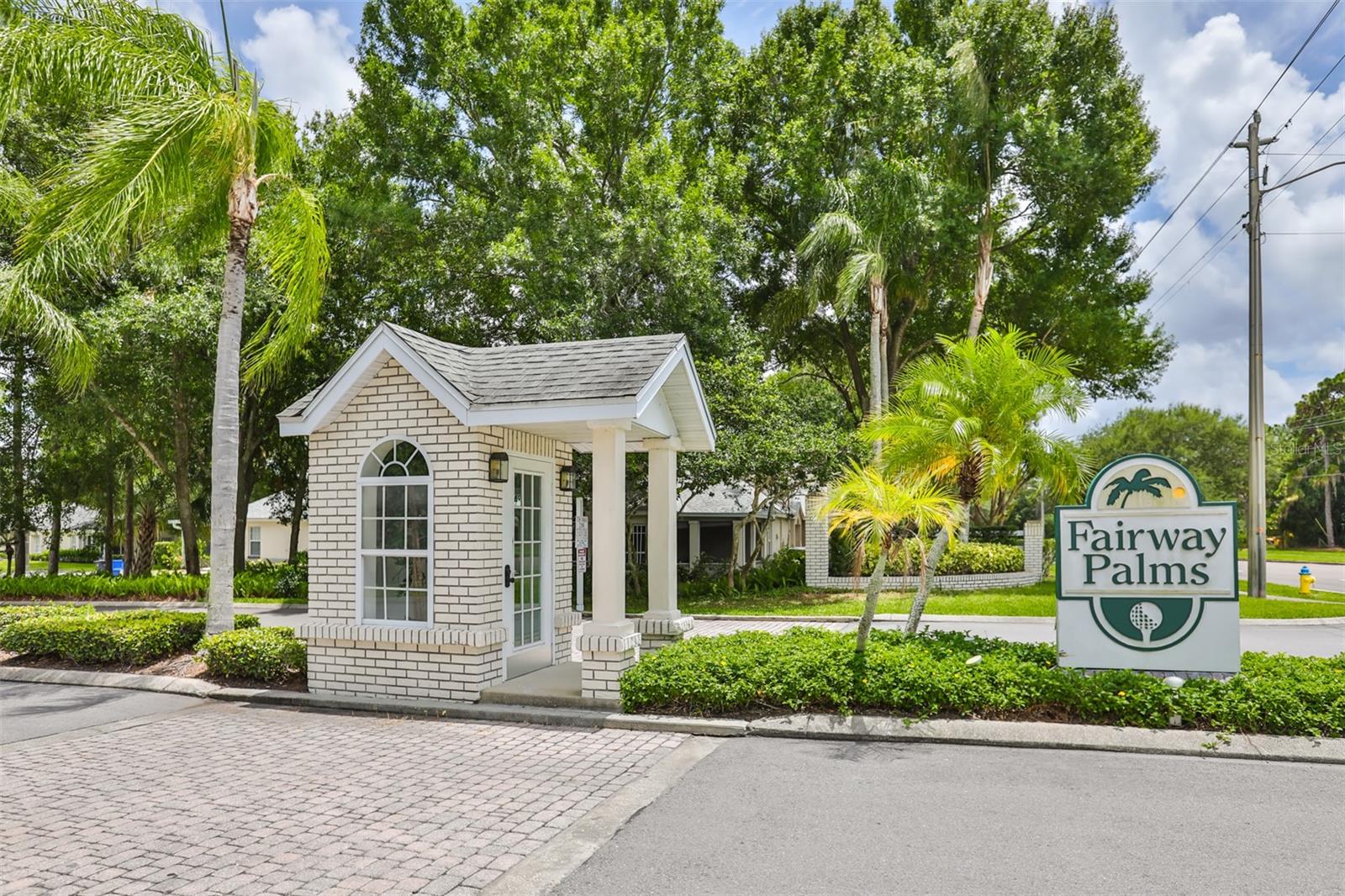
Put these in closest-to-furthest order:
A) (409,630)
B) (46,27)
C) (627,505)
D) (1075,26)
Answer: (409,630), (46,27), (627,505), (1075,26)

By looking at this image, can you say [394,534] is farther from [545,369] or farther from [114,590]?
[114,590]

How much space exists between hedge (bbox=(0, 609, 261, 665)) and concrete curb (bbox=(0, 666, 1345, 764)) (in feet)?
7.19

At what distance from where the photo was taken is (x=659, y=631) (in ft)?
34.2

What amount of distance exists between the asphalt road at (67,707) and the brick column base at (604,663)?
14.7 ft

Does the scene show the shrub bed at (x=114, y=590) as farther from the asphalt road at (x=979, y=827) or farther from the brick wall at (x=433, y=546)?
the asphalt road at (x=979, y=827)

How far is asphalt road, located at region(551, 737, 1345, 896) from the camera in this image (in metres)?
4.55

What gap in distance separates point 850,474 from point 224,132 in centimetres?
817

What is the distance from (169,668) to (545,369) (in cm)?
620

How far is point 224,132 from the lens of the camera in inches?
393

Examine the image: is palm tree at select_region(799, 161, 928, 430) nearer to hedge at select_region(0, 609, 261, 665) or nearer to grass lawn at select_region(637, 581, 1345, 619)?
grass lawn at select_region(637, 581, 1345, 619)

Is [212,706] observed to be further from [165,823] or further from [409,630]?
[165,823]

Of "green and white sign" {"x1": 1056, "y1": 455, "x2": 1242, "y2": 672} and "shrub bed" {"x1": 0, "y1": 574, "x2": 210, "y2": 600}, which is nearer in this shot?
"green and white sign" {"x1": 1056, "y1": 455, "x2": 1242, "y2": 672}

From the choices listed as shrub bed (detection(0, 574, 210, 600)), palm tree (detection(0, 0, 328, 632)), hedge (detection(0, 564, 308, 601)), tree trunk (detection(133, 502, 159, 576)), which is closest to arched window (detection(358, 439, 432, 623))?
palm tree (detection(0, 0, 328, 632))

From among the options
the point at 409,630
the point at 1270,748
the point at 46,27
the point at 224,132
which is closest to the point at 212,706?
the point at 409,630
